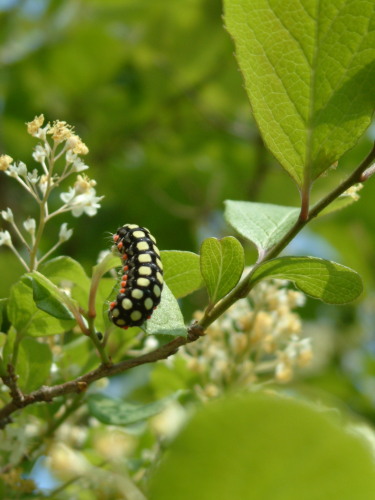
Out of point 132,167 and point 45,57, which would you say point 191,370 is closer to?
point 132,167

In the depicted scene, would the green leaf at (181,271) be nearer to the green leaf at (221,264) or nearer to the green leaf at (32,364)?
the green leaf at (221,264)

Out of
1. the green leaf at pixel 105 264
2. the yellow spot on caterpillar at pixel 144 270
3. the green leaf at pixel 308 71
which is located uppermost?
the green leaf at pixel 308 71

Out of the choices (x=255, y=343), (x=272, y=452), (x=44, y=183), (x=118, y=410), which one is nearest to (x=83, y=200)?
(x=44, y=183)

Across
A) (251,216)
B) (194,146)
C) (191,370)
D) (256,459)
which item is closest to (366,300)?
(194,146)

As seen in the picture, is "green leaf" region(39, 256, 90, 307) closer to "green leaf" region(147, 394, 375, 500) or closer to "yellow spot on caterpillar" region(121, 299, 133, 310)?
"yellow spot on caterpillar" region(121, 299, 133, 310)

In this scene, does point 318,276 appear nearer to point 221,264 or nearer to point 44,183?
point 221,264

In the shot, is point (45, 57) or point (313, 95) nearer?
point (313, 95)

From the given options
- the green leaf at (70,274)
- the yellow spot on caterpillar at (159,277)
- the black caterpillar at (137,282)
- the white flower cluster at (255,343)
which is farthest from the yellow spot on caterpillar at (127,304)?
the white flower cluster at (255,343)
